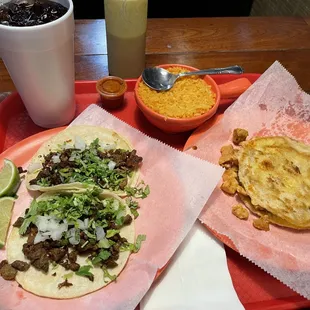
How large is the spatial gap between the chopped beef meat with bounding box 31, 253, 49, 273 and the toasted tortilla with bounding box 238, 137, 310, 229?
91 centimetres

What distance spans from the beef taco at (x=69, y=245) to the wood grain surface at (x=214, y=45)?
108 cm

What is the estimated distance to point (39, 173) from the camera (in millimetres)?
1585

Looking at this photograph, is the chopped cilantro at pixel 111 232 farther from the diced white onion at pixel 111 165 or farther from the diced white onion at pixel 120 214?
the diced white onion at pixel 111 165

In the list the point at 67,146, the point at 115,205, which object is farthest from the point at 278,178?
the point at 67,146

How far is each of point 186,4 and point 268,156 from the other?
3.14 m

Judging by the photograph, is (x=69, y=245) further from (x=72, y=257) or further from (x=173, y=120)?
(x=173, y=120)

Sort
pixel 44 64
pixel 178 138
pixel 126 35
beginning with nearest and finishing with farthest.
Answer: pixel 44 64 < pixel 178 138 < pixel 126 35

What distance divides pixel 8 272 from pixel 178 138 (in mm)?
1050

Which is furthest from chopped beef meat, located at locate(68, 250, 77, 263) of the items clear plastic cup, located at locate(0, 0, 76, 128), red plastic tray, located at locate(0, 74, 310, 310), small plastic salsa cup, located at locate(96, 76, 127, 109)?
small plastic salsa cup, located at locate(96, 76, 127, 109)

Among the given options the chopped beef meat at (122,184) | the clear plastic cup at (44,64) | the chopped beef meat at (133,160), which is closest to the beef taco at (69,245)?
the chopped beef meat at (122,184)

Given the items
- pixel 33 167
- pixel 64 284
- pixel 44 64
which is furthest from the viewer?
pixel 33 167

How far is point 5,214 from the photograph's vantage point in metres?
1.47

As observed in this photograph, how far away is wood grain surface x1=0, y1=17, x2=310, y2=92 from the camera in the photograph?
2414 mm

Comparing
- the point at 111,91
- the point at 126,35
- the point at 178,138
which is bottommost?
the point at 178,138
